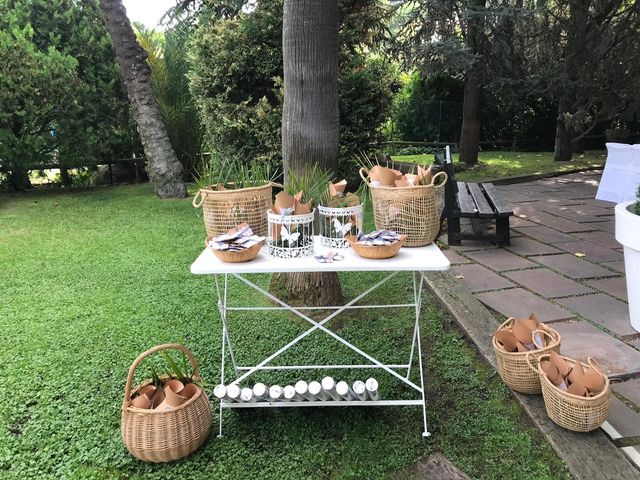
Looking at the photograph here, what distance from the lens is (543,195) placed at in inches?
300

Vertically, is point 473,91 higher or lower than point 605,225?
higher

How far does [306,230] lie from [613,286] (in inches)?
109

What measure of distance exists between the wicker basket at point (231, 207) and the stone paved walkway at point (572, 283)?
6.10 feet

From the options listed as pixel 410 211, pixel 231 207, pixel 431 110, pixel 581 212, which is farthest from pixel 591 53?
pixel 231 207

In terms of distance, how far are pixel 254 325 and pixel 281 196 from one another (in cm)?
147

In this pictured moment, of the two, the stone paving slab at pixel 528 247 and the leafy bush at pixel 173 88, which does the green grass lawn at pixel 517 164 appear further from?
the leafy bush at pixel 173 88

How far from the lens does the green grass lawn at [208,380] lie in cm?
214

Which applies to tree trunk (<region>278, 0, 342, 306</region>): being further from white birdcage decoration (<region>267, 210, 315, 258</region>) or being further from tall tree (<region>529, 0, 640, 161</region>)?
tall tree (<region>529, 0, 640, 161</region>)

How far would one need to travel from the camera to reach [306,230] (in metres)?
2.27

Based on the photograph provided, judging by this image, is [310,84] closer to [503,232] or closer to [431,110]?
[503,232]

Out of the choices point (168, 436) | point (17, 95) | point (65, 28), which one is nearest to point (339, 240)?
point (168, 436)

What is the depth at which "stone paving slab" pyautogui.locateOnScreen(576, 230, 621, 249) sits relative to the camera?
489cm

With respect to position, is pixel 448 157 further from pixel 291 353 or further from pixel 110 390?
pixel 110 390

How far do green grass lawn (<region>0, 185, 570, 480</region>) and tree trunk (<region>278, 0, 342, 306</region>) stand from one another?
1.16 metres
